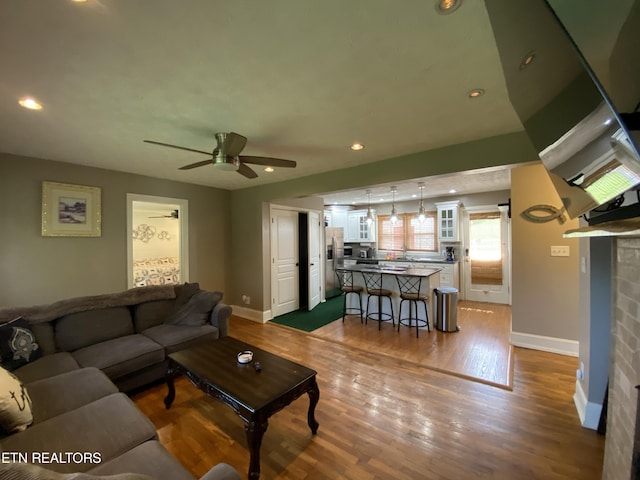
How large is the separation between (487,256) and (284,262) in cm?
453

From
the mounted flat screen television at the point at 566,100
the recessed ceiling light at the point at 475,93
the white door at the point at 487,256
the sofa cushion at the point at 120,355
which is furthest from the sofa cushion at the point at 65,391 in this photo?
the white door at the point at 487,256

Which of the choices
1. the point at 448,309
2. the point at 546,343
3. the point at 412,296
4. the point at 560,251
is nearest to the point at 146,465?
the point at 412,296

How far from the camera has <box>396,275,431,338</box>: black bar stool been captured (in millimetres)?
4000

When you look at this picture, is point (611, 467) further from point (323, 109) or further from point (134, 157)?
point (134, 157)

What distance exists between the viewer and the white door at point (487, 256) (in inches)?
221

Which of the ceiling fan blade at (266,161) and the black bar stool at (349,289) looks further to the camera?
the black bar stool at (349,289)

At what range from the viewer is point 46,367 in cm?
212

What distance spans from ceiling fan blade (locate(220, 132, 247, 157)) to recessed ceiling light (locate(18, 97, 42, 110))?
4.15 ft

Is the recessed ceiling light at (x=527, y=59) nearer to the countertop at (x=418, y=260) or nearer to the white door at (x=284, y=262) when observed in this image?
the white door at (x=284, y=262)

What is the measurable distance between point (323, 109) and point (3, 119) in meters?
2.65

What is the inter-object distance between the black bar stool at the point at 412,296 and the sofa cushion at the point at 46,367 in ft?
12.8

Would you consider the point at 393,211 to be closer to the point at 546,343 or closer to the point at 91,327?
the point at 546,343

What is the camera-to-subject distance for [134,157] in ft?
10.5

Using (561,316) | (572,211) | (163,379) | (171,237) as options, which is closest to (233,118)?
(572,211)
